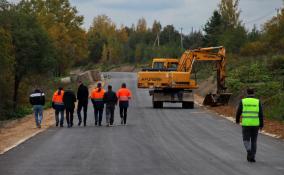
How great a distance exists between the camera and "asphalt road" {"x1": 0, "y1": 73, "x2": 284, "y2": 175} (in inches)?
577

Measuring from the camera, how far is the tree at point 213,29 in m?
85.2

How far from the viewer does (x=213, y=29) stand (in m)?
88.9

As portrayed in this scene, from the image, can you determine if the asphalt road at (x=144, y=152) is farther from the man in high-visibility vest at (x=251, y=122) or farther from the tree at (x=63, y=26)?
the tree at (x=63, y=26)

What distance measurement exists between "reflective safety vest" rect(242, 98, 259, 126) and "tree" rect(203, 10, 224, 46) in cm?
6604

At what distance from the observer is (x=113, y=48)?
14900 centimetres

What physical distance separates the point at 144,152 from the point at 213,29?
7213 centimetres

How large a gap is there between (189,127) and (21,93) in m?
36.0

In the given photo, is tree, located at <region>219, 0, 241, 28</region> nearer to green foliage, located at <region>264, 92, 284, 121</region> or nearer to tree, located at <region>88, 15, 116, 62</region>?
green foliage, located at <region>264, 92, 284, 121</region>

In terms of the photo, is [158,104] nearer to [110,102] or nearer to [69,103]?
[110,102]

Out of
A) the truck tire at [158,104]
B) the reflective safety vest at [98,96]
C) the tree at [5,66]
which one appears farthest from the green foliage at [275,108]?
the tree at [5,66]

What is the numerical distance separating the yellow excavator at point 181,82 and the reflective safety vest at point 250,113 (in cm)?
2248

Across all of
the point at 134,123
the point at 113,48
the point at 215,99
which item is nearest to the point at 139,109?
the point at 215,99

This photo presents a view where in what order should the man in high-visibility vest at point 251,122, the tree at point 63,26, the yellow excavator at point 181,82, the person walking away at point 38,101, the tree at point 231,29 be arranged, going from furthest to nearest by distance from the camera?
the tree at point 63,26
the tree at point 231,29
the yellow excavator at point 181,82
the person walking away at point 38,101
the man in high-visibility vest at point 251,122

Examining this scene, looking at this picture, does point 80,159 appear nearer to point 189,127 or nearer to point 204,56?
point 189,127
